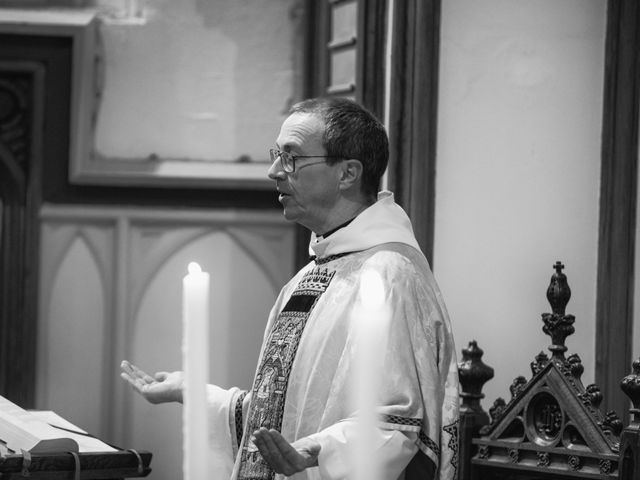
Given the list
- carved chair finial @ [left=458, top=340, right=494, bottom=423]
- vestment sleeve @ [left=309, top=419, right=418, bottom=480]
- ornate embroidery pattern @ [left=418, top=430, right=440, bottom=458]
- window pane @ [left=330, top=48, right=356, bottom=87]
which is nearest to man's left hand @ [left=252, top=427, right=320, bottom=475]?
vestment sleeve @ [left=309, top=419, right=418, bottom=480]

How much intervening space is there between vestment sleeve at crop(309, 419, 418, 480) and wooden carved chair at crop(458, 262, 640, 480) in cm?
46

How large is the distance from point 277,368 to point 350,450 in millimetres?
477

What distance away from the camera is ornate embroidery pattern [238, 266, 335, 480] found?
9.09 feet

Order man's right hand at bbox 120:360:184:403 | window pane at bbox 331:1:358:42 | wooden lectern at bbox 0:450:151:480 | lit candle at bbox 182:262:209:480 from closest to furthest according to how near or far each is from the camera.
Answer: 1. lit candle at bbox 182:262:209:480
2. wooden lectern at bbox 0:450:151:480
3. man's right hand at bbox 120:360:184:403
4. window pane at bbox 331:1:358:42

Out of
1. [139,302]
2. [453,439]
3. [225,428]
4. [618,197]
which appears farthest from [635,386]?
[139,302]

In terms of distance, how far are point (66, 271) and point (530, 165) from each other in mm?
2032

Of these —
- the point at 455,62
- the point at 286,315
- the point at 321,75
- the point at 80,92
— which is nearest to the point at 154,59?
the point at 80,92

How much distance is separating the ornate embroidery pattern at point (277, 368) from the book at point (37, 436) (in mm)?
306

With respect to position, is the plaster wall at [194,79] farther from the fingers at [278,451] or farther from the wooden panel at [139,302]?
the fingers at [278,451]

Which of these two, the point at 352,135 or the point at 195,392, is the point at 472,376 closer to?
the point at 352,135

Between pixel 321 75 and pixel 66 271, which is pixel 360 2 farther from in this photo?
pixel 66 271

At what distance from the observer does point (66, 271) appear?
4988 millimetres

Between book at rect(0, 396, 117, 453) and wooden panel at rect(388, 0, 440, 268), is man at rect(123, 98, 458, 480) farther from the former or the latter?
wooden panel at rect(388, 0, 440, 268)

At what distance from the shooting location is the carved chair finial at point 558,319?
9.54 feet
